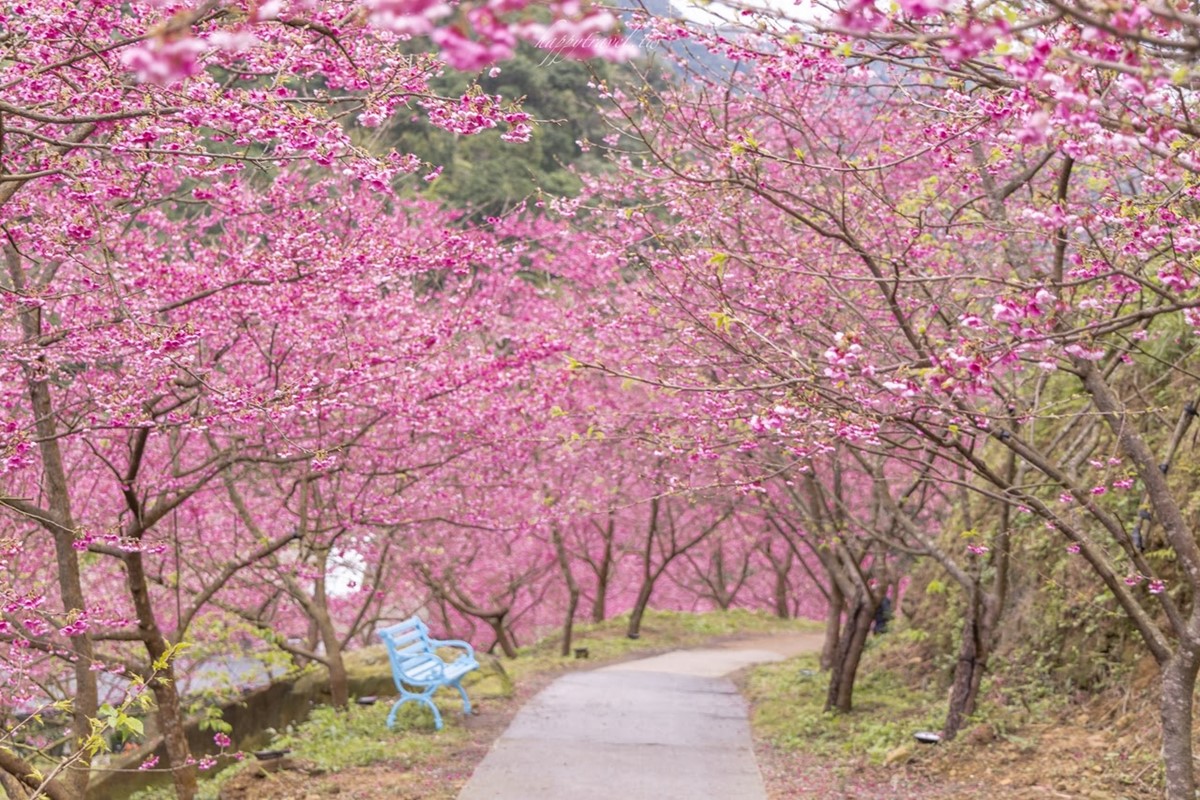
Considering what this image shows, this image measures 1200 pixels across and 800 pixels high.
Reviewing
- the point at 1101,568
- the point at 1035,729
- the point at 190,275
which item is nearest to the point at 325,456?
the point at 190,275

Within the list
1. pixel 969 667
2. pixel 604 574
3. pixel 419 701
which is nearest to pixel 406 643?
pixel 419 701

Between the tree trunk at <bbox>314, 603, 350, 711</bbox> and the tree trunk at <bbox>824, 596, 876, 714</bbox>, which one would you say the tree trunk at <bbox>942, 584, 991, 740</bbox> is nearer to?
the tree trunk at <bbox>824, 596, 876, 714</bbox>

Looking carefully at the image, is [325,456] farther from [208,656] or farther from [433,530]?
[433,530]

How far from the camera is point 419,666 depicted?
11664mm

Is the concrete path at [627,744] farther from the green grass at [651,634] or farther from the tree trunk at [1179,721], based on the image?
the tree trunk at [1179,721]

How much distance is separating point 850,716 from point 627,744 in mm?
2482

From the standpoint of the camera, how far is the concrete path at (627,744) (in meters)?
8.29

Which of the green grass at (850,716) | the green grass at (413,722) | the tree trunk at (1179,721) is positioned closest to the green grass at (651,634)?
the green grass at (413,722)

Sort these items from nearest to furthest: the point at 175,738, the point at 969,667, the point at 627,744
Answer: the point at 175,738 < the point at 969,667 < the point at 627,744

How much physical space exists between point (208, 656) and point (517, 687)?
13.0 feet

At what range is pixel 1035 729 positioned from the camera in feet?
28.7

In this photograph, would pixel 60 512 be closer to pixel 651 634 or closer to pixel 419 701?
pixel 419 701

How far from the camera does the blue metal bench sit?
36.2ft

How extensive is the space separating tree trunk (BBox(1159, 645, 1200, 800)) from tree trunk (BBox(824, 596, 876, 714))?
5346 mm
